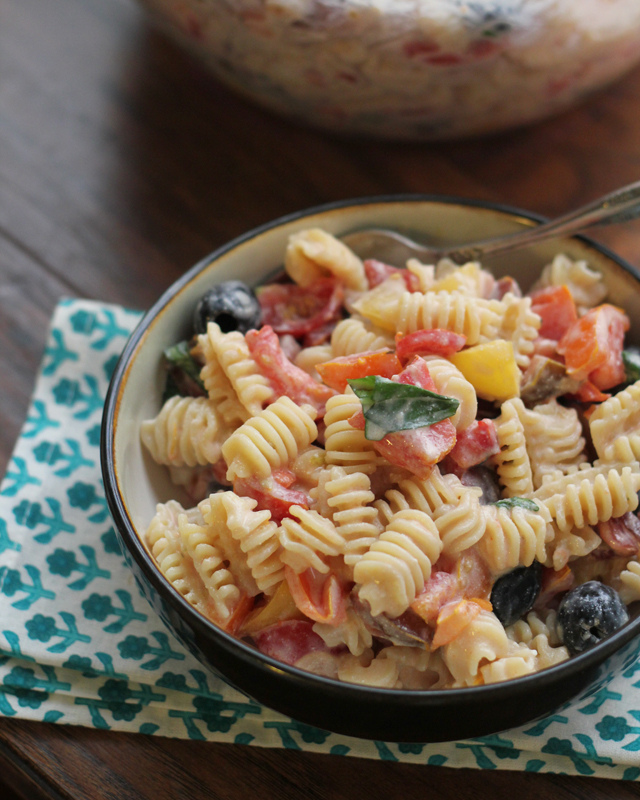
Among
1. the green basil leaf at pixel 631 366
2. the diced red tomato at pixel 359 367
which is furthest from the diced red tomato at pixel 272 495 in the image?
the green basil leaf at pixel 631 366

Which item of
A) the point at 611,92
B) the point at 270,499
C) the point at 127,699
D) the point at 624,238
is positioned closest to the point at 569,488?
the point at 270,499

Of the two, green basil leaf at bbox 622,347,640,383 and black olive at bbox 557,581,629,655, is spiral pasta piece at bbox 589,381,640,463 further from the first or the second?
black olive at bbox 557,581,629,655

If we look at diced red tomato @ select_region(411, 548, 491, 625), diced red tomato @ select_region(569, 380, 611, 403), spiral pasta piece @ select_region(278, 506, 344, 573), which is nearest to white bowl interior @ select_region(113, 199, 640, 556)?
diced red tomato @ select_region(569, 380, 611, 403)

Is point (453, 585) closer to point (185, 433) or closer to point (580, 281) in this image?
point (185, 433)

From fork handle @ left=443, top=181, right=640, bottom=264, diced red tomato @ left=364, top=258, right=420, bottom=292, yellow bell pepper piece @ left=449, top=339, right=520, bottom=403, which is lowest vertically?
yellow bell pepper piece @ left=449, top=339, right=520, bottom=403

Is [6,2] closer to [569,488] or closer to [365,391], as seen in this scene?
[365,391]

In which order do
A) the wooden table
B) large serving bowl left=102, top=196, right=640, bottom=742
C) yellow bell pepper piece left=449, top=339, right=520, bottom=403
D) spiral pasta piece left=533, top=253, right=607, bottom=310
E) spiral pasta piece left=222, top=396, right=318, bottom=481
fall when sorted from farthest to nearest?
1. the wooden table
2. spiral pasta piece left=533, top=253, right=607, bottom=310
3. yellow bell pepper piece left=449, top=339, right=520, bottom=403
4. spiral pasta piece left=222, top=396, right=318, bottom=481
5. large serving bowl left=102, top=196, right=640, bottom=742

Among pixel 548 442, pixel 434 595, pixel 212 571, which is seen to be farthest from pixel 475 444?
pixel 212 571

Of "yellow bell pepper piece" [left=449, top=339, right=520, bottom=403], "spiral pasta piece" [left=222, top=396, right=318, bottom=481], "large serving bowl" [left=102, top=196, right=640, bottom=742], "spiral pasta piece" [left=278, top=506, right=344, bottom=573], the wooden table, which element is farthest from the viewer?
the wooden table
